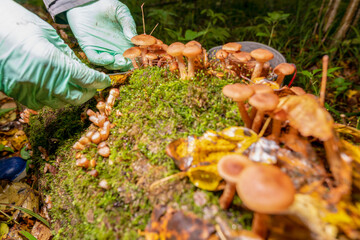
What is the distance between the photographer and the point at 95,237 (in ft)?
4.79

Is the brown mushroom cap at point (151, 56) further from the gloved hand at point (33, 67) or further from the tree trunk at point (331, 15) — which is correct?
the tree trunk at point (331, 15)

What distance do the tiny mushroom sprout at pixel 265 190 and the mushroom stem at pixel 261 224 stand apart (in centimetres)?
17

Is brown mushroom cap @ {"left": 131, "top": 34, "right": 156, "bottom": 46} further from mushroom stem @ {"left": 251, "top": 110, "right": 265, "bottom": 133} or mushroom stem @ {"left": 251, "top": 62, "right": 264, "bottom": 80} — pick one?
mushroom stem @ {"left": 251, "top": 110, "right": 265, "bottom": 133}

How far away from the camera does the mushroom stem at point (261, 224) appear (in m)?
1.08

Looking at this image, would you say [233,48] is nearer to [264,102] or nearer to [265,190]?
[264,102]

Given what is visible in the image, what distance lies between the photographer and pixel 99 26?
114 inches

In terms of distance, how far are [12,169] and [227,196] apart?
2.80 m

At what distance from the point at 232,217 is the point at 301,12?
5813mm

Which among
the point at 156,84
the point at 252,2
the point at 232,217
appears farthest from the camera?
the point at 252,2

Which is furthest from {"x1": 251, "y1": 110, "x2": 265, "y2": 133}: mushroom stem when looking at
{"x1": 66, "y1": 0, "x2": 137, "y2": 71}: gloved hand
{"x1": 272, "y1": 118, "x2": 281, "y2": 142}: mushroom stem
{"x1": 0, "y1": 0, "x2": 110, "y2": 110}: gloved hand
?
{"x1": 66, "y1": 0, "x2": 137, "y2": 71}: gloved hand

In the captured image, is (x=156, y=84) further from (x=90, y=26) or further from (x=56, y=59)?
(x=90, y=26)

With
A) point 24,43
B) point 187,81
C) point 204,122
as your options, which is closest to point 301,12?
point 187,81

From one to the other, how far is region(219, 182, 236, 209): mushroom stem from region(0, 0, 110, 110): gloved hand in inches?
65.7

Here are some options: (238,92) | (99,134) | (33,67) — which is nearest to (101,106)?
(99,134)
